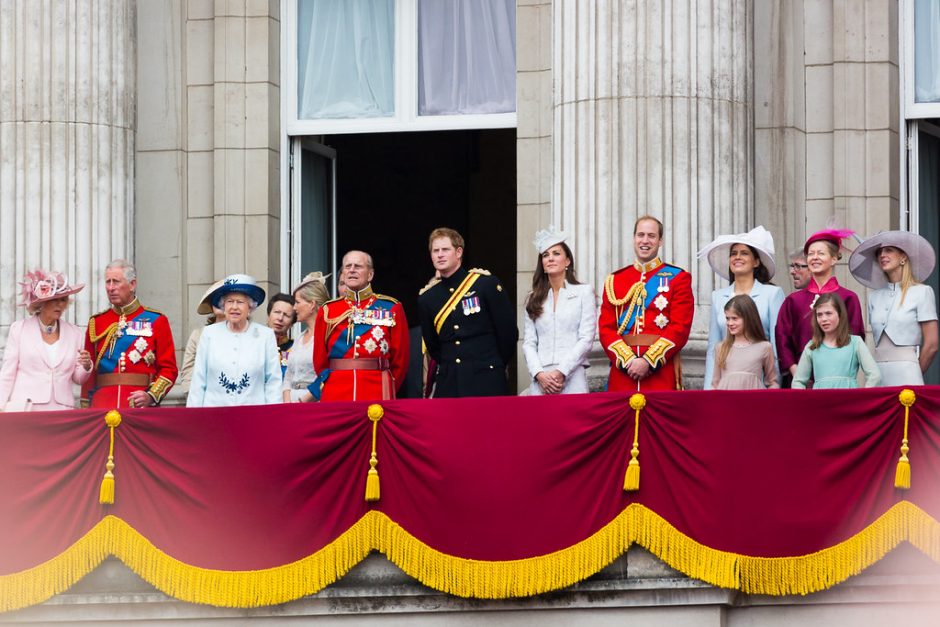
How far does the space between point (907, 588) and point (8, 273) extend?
8279mm

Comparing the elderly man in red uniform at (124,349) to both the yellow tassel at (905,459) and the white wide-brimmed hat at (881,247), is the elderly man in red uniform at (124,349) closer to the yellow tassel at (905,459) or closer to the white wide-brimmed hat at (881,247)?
the white wide-brimmed hat at (881,247)

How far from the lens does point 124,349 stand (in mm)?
16422

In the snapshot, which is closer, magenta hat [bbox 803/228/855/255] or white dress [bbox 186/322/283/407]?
magenta hat [bbox 803/228/855/255]

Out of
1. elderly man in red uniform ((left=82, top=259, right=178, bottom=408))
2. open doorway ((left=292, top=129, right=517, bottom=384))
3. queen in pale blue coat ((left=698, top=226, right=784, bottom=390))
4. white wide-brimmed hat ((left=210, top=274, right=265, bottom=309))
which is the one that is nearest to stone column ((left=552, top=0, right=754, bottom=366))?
queen in pale blue coat ((left=698, top=226, right=784, bottom=390))

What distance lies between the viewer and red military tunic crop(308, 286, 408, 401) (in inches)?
623

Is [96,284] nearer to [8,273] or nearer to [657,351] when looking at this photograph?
[8,273]

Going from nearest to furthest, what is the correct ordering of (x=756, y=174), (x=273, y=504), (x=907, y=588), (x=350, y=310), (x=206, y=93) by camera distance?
(x=907, y=588) < (x=273, y=504) < (x=350, y=310) < (x=756, y=174) < (x=206, y=93)

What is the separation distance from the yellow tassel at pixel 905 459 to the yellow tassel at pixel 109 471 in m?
5.27

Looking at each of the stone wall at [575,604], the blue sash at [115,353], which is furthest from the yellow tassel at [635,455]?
the blue sash at [115,353]

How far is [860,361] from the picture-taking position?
14570 millimetres

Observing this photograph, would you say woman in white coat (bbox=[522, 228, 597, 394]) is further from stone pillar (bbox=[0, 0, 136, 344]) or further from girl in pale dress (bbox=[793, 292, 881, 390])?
stone pillar (bbox=[0, 0, 136, 344])

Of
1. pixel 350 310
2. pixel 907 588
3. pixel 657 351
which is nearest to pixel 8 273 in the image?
pixel 350 310

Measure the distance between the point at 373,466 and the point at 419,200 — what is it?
13.0 metres

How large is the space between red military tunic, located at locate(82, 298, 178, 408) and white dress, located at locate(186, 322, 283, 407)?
0.53 metres
